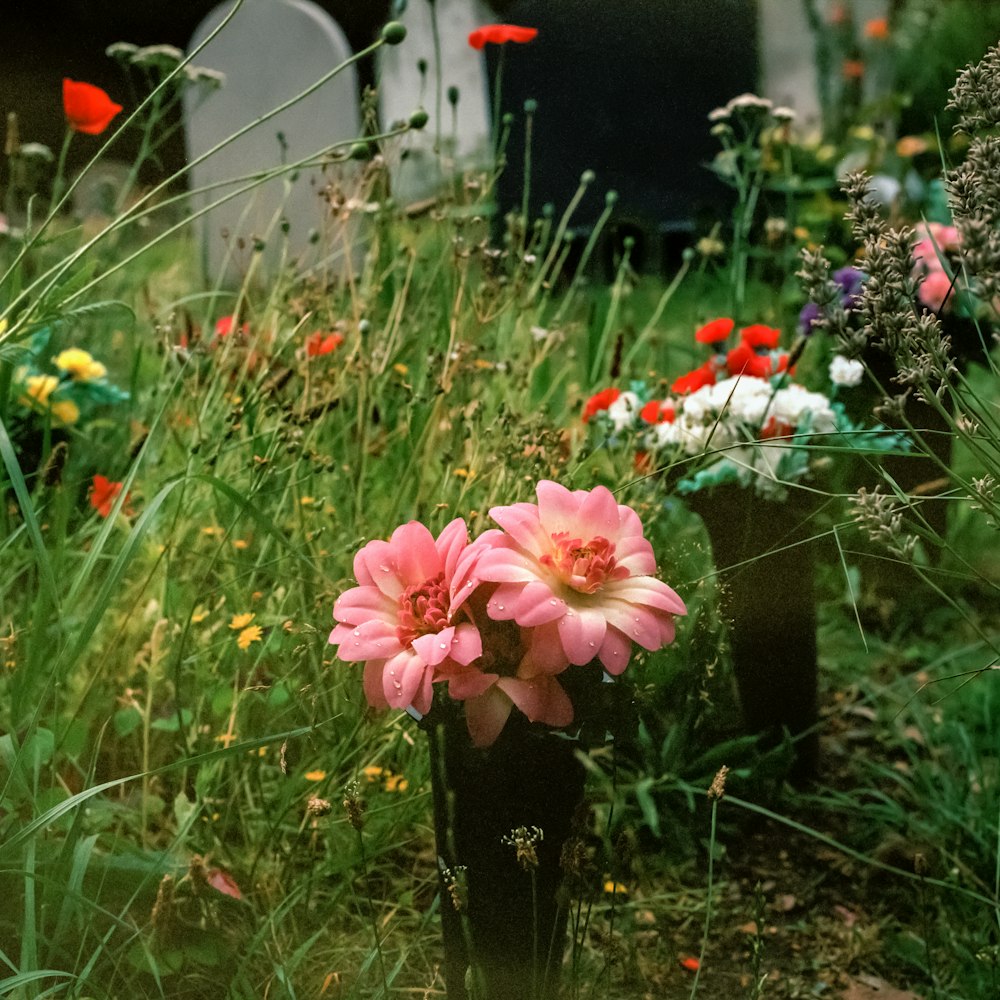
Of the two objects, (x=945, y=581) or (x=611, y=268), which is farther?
(x=611, y=268)

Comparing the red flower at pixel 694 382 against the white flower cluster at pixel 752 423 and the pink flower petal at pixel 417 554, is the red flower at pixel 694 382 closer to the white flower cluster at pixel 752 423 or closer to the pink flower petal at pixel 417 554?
the white flower cluster at pixel 752 423

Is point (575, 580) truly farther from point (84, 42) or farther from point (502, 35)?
point (84, 42)

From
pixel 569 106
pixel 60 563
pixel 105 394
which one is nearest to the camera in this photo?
pixel 60 563

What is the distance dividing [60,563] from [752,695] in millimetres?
1084

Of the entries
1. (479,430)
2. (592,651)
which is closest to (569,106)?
(479,430)

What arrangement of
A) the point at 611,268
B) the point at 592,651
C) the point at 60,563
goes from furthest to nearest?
the point at 611,268, the point at 60,563, the point at 592,651

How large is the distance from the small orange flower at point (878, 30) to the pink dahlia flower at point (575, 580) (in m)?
6.67

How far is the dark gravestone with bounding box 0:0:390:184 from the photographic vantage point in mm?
2715

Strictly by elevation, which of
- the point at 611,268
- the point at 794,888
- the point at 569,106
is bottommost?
the point at 794,888

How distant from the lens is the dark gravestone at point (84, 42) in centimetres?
271

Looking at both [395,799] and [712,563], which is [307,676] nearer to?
[395,799]

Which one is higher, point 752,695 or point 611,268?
point 611,268

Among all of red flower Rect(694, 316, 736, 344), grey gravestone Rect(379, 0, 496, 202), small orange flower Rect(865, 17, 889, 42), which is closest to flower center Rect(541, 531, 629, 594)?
red flower Rect(694, 316, 736, 344)

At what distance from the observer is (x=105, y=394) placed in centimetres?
220
